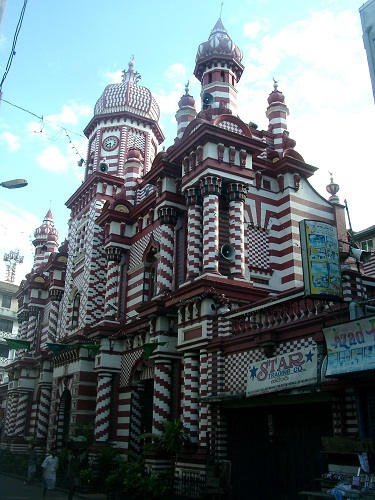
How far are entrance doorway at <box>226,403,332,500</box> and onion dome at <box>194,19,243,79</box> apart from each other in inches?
660

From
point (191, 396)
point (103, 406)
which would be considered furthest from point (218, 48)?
point (103, 406)

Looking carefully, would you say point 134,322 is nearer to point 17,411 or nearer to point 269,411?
point 269,411

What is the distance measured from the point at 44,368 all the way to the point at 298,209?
22068 mm

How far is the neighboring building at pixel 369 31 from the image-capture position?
1272 centimetres

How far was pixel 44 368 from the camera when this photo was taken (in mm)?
36406

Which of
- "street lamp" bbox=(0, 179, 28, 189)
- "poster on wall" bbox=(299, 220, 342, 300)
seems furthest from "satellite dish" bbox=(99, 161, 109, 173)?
"poster on wall" bbox=(299, 220, 342, 300)

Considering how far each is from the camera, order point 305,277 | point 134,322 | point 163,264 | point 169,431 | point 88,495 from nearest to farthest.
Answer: point 305,277 → point 169,431 → point 88,495 → point 163,264 → point 134,322

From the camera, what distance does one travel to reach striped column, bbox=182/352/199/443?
1802 cm

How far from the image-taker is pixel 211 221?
19.9 m

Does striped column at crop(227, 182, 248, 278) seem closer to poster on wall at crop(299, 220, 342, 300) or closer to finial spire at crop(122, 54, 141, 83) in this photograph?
poster on wall at crop(299, 220, 342, 300)

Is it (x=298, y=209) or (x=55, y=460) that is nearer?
(x=55, y=460)

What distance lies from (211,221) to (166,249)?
3.55 meters

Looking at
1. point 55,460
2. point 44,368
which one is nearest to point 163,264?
point 55,460

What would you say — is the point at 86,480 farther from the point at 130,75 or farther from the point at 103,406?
the point at 130,75
